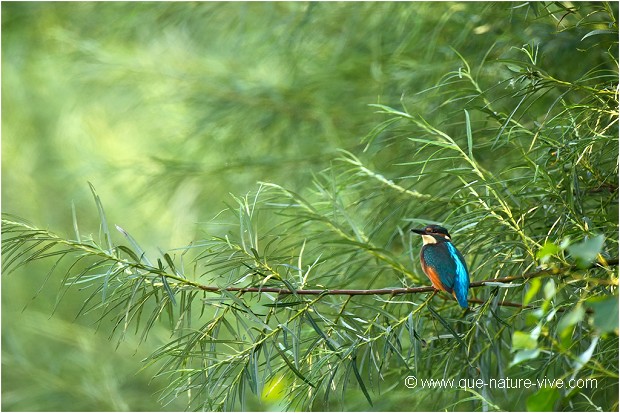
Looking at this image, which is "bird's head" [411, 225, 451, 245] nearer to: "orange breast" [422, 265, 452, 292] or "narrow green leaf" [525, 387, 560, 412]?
"orange breast" [422, 265, 452, 292]

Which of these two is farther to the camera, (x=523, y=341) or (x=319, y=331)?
(x=319, y=331)

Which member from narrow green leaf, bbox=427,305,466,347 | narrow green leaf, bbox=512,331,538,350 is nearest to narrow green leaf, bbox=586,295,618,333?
narrow green leaf, bbox=512,331,538,350

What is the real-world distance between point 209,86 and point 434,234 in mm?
1209

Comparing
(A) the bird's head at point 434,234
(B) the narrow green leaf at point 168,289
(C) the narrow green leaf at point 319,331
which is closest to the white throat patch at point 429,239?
(A) the bird's head at point 434,234

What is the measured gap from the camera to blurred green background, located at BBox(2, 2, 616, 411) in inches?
49.0

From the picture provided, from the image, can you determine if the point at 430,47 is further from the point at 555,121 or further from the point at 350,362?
the point at 350,362

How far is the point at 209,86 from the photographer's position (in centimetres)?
182

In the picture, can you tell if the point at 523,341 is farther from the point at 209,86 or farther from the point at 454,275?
the point at 209,86

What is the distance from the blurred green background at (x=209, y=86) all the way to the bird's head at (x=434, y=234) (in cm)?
29

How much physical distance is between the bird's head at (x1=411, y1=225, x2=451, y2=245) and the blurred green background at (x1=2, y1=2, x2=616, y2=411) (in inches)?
11.6

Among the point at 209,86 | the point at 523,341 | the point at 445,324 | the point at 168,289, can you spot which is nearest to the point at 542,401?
the point at 523,341

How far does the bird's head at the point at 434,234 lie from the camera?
0.69m

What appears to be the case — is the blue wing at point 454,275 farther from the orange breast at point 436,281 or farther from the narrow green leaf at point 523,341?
the narrow green leaf at point 523,341

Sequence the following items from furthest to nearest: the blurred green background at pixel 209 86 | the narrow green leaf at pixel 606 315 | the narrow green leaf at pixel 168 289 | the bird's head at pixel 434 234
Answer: the blurred green background at pixel 209 86 < the bird's head at pixel 434 234 < the narrow green leaf at pixel 168 289 < the narrow green leaf at pixel 606 315
